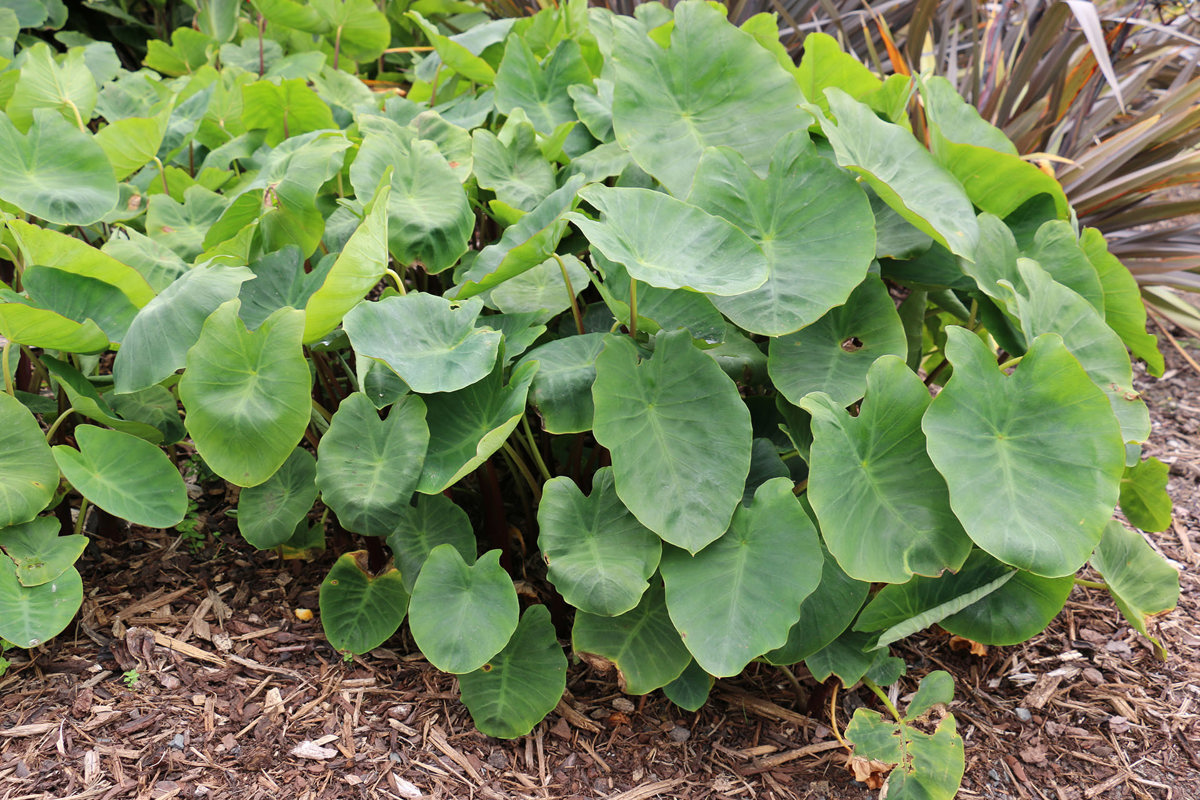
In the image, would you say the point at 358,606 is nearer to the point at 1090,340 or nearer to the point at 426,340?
the point at 426,340

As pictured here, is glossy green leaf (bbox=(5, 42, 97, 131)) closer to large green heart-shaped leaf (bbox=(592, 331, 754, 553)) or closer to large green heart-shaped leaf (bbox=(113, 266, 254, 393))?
large green heart-shaped leaf (bbox=(113, 266, 254, 393))

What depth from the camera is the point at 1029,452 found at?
3.84ft

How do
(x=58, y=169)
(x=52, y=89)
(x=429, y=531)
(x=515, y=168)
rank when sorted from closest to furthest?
(x=429, y=531) → (x=58, y=169) → (x=515, y=168) → (x=52, y=89)

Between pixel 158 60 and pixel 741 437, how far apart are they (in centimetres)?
250

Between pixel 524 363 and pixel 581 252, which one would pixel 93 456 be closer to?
pixel 524 363

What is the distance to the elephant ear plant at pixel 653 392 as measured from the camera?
3.84 ft

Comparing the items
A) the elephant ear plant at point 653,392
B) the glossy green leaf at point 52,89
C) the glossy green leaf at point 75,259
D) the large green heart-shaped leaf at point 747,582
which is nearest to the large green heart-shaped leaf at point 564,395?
the elephant ear plant at point 653,392

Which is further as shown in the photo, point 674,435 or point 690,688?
point 690,688

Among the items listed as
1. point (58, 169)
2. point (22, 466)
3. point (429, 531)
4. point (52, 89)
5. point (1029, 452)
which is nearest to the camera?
point (1029, 452)

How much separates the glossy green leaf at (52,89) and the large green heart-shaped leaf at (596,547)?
55.9 inches

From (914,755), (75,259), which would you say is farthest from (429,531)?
(914,755)

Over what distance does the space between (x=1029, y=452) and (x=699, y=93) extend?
30.7 inches

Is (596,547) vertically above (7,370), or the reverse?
(7,370)

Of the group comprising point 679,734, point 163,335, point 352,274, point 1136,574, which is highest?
point 352,274
